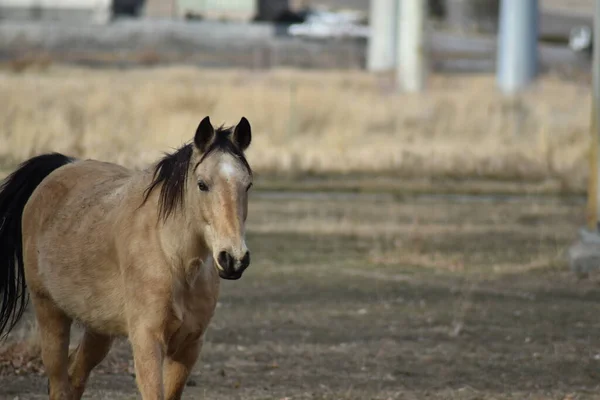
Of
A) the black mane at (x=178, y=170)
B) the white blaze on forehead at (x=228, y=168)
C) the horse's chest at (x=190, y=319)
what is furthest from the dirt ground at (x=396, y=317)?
the white blaze on forehead at (x=228, y=168)

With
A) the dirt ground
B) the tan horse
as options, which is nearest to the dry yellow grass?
the dirt ground

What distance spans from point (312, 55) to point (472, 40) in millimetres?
15511

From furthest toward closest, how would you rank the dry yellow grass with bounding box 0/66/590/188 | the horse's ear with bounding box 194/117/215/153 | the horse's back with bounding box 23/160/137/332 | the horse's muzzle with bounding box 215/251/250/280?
the dry yellow grass with bounding box 0/66/590/188, the horse's back with bounding box 23/160/137/332, the horse's ear with bounding box 194/117/215/153, the horse's muzzle with bounding box 215/251/250/280

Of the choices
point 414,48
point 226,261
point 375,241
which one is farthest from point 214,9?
point 226,261

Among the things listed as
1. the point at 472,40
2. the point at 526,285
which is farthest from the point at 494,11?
the point at 526,285

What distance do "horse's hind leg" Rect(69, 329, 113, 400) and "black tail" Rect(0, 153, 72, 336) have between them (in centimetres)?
68

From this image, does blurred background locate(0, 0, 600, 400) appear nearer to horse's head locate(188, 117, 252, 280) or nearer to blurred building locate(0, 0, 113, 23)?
horse's head locate(188, 117, 252, 280)

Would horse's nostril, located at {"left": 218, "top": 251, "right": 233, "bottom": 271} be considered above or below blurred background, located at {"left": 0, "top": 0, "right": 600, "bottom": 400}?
above

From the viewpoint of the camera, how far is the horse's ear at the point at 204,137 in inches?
240

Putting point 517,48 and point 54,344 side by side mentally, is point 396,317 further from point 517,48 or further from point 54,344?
point 517,48

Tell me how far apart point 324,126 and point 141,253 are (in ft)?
71.5

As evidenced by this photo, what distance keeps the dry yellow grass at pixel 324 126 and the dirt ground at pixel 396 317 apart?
486 centimetres

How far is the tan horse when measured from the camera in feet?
19.7

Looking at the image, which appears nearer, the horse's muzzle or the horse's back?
the horse's muzzle
